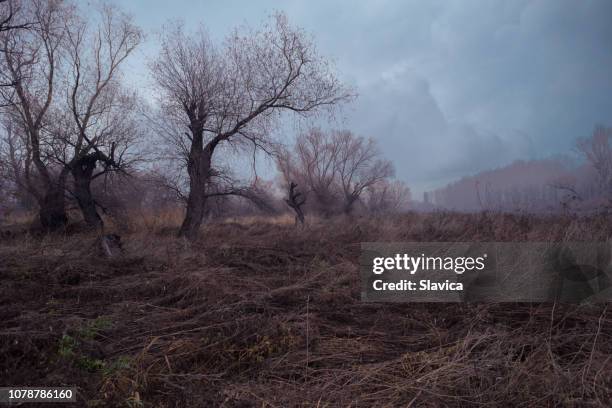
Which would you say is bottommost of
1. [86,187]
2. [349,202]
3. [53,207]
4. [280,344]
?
[280,344]

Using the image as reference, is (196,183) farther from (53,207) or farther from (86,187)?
(53,207)

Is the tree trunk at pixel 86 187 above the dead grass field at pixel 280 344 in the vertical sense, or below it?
above

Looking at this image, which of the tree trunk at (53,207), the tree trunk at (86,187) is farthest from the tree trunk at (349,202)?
the tree trunk at (53,207)

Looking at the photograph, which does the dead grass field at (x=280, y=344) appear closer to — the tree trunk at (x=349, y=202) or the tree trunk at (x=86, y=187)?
the tree trunk at (x=86, y=187)

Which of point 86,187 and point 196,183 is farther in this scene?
A: point 86,187

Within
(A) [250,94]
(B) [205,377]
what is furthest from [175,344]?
(A) [250,94]

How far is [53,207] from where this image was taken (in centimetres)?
1262

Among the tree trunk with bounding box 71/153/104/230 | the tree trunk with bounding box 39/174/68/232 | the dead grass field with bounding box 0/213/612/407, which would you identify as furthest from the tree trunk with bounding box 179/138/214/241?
the dead grass field with bounding box 0/213/612/407

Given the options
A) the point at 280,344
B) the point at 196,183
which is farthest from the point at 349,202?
the point at 280,344

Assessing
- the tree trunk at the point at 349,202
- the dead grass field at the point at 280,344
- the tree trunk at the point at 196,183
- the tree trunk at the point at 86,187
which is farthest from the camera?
the tree trunk at the point at 349,202

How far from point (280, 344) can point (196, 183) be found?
9315 mm

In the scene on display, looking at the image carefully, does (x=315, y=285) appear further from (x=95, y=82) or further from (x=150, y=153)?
(x=95, y=82)

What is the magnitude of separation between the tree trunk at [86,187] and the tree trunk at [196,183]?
3.55 meters

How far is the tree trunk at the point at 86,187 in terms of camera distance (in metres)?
12.5
